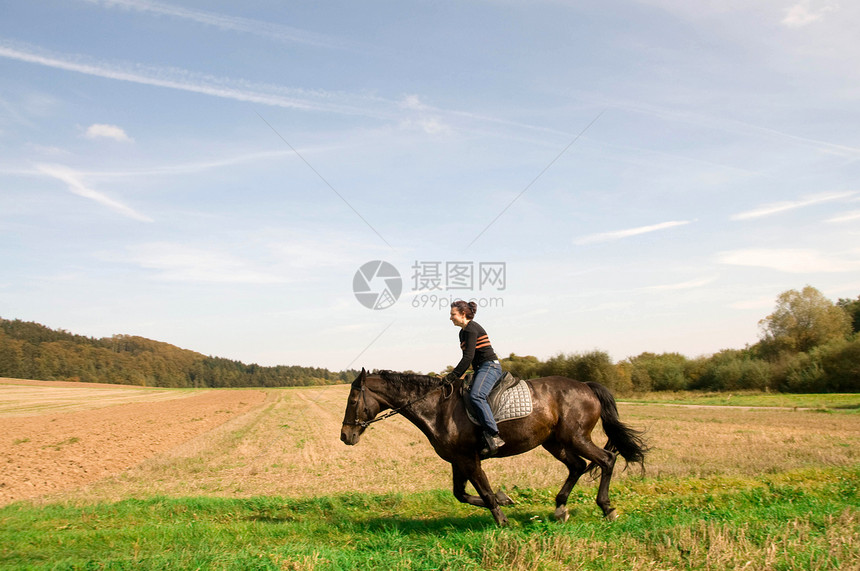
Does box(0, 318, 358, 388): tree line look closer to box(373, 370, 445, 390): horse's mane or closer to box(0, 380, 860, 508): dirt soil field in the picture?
box(0, 380, 860, 508): dirt soil field

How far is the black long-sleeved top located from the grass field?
2170 millimetres

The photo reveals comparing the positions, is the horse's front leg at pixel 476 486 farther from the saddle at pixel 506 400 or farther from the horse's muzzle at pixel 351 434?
the horse's muzzle at pixel 351 434

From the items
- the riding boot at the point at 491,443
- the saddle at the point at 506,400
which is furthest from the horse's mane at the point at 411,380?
the riding boot at the point at 491,443

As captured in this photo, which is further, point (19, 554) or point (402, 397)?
point (402, 397)

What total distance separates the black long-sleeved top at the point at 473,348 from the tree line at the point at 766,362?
45152 mm

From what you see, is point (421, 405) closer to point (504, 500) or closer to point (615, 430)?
point (504, 500)

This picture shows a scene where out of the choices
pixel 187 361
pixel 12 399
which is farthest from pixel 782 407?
pixel 187 361

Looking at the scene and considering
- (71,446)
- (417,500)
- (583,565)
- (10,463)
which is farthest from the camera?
(71,446)

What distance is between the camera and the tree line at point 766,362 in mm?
47406

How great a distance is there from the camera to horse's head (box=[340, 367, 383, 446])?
857 cm

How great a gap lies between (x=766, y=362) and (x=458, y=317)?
183ft

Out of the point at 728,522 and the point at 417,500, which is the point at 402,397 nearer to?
the point at 417,500

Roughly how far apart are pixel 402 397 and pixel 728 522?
4.55 metres

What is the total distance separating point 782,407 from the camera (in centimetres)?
3300
